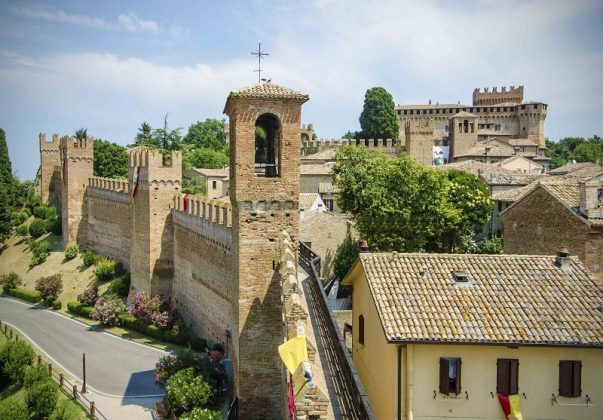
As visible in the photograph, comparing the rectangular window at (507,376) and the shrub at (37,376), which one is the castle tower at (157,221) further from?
the rectangular window at (507,376)

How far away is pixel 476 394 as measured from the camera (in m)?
13.8

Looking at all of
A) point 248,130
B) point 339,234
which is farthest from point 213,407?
point 339,234

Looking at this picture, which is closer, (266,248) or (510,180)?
(266,248)

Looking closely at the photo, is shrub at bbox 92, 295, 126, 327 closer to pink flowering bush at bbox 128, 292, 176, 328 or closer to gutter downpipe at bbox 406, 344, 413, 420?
pink flowering bush at bbox 128, 292, 176, 328

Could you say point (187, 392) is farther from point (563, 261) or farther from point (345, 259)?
point (345, 259)

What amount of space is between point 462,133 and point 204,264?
54.9m

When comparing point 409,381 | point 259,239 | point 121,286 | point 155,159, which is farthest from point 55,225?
point 409,381

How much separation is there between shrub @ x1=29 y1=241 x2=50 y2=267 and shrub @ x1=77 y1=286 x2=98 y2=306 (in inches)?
511

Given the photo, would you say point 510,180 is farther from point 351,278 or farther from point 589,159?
point 589,159

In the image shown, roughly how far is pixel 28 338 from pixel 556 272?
31129 mm

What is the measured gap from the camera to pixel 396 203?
31938 millimetres

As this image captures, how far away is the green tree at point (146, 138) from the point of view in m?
69.8

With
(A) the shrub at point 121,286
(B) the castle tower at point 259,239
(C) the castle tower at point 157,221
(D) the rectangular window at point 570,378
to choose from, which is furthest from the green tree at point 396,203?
(D) the rectangular window at point 570,378

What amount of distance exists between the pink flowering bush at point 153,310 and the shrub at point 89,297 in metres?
6.44
